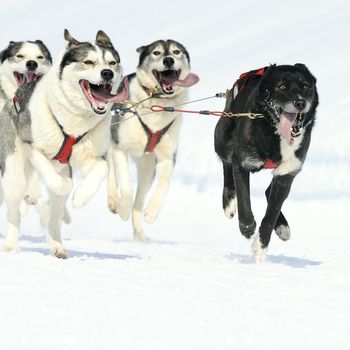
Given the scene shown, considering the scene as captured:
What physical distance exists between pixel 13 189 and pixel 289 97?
67.5 inches

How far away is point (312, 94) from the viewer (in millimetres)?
4941

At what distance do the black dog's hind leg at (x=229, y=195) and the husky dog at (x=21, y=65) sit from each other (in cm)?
205

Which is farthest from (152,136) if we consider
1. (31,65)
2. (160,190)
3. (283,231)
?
(283,231)

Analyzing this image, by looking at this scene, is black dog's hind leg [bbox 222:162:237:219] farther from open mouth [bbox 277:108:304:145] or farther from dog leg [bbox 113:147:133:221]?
dog leg [bbox 113:147:133:221]

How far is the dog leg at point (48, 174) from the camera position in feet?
16.1

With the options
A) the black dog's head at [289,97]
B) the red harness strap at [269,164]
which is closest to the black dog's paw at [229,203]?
the red harness strap at [269,164]

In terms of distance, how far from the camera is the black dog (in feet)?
16.1

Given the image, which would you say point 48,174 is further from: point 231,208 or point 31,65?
point 31,65

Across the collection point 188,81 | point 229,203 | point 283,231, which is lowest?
point 283,231

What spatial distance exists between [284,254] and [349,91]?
9471mm

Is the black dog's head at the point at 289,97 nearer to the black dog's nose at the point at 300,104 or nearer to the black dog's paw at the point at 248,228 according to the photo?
the black dog's nose at the point at 300,104

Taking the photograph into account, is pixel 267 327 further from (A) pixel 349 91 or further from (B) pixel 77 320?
(A) pixel 349 91

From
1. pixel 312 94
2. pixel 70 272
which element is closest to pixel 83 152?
pixel 70 272

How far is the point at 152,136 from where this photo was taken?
6.93 meters
